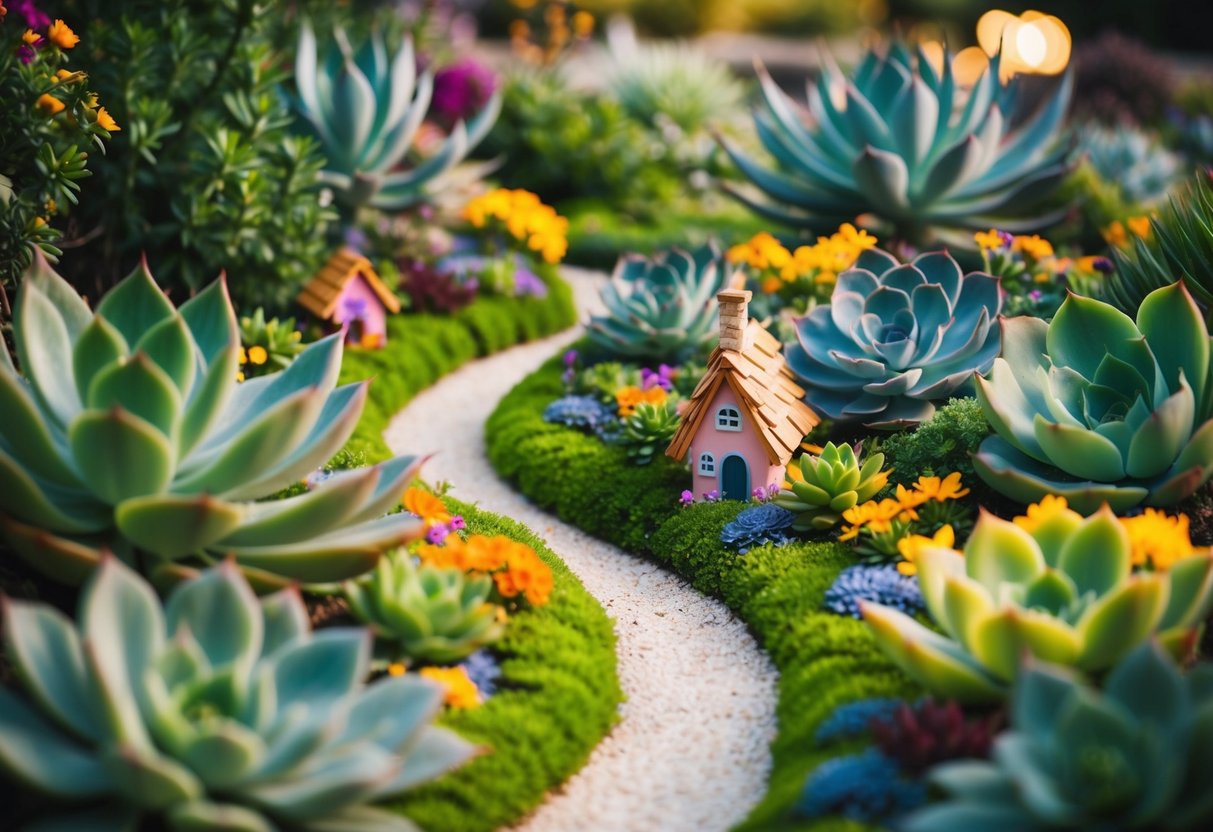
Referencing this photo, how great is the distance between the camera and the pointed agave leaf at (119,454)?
401 cm

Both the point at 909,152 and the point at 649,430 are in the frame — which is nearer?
the point at 649,430

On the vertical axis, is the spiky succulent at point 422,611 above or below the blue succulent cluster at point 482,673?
above

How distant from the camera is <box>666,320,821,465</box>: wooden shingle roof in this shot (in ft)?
19.8

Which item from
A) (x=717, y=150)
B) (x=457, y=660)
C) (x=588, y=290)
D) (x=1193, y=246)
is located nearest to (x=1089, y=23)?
(x=717, y=150)

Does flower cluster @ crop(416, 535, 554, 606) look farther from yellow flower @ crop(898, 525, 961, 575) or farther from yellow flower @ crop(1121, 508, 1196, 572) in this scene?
yellow flower @ crop(1121, 508, 1196, 572)

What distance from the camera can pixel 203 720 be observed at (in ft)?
11.6

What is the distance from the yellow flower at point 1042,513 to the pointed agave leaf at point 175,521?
115 inches

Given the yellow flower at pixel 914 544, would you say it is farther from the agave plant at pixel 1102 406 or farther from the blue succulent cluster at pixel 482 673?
the blue succulent cluster at pixel 482 673

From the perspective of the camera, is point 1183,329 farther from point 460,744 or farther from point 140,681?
point 140,681

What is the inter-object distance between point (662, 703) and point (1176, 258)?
359cm

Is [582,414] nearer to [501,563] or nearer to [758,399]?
[758,399]

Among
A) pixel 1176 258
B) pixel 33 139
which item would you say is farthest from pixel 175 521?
pixel 1176 258

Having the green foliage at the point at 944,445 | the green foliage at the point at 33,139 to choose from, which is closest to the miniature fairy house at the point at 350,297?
the green foliage at the point at 33,139

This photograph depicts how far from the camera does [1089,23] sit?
2367cm
